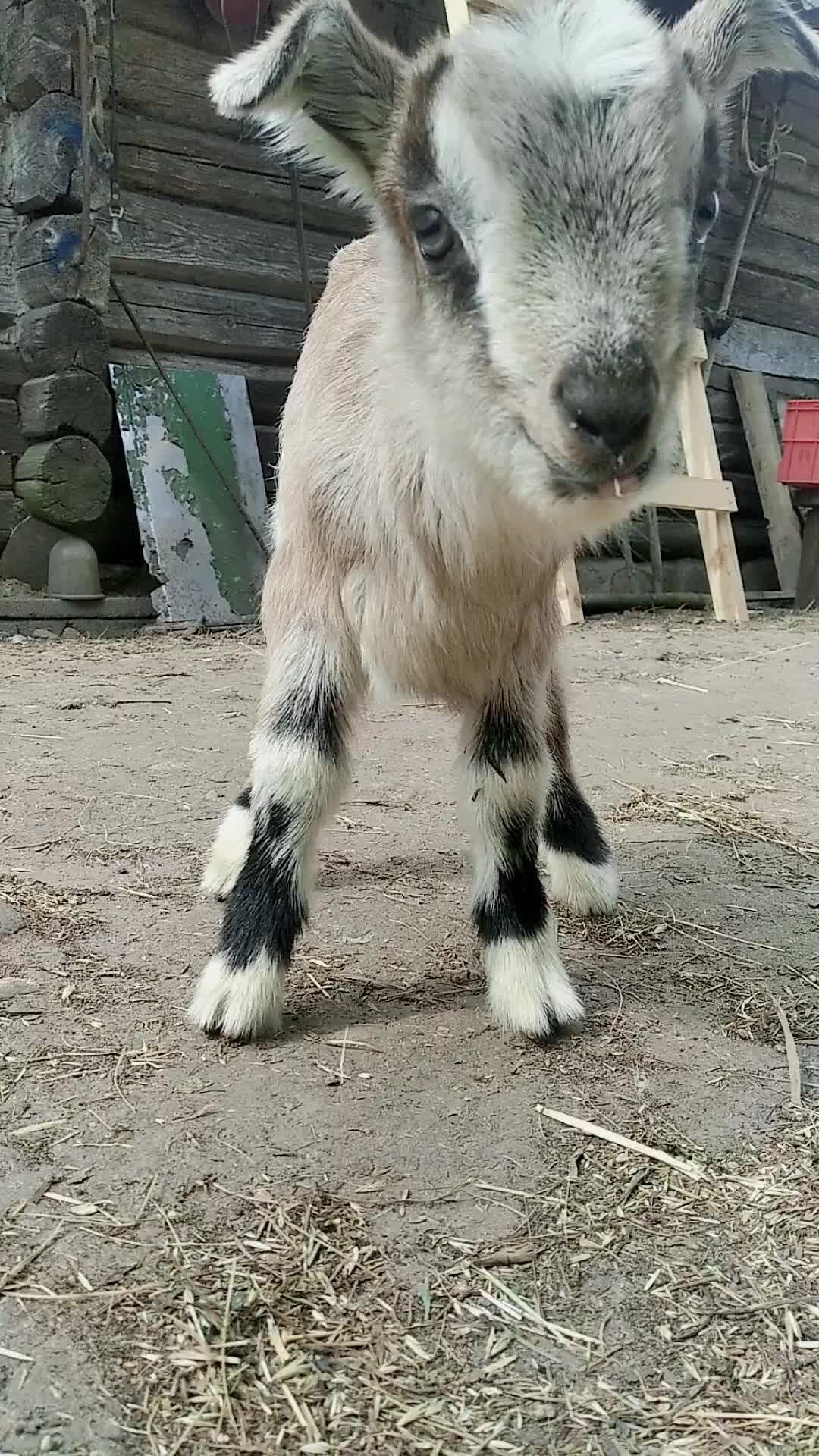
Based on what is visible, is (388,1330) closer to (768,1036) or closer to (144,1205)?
(144,1205)

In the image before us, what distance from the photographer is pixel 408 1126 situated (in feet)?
5.61

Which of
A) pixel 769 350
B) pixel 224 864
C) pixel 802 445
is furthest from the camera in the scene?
pixel 769 350

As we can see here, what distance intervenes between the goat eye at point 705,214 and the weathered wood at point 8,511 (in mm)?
5068

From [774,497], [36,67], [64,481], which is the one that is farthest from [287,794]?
[774,497]

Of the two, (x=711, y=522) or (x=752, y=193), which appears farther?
(x=752, y=193)

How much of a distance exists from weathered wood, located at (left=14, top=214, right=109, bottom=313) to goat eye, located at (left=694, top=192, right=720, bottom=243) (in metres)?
5.00

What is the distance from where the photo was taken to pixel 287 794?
6.81 feet

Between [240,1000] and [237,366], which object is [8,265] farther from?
[240,1000]

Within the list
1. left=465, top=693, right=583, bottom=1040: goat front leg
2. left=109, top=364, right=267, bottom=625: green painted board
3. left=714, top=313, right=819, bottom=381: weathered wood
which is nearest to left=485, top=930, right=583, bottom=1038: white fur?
left=465, top=693, right=583, bottom=1040: goat front leg

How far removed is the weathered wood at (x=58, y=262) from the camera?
6.02m

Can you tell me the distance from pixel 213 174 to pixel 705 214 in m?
5.78

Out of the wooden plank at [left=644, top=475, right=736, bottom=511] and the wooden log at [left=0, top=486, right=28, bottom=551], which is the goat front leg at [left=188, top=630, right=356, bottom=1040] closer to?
the wooden log at [left=0, top=486, right=28, bottom=551]

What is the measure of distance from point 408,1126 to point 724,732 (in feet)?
9.97

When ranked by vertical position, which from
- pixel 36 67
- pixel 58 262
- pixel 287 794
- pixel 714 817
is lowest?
pixel 714 817
